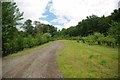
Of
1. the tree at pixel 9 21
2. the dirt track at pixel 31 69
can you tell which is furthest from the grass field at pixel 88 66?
the tree at pixel 9 21

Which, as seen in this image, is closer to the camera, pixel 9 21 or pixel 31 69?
pixel 31 69

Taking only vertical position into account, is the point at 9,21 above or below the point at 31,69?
above

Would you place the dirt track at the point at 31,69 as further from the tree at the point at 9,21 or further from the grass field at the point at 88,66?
the tree at the point at 9,21

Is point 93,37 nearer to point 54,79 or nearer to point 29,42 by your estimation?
point 29,42

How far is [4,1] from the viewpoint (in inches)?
1050

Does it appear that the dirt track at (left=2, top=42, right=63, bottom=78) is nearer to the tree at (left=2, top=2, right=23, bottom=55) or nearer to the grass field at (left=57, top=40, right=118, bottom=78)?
the grass field at (left=57, top=40, right=118, bottom=78)

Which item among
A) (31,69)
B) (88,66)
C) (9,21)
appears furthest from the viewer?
(9,21)

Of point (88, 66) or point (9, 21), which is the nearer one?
point (88, 66)

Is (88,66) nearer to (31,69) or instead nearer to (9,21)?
(31,69)

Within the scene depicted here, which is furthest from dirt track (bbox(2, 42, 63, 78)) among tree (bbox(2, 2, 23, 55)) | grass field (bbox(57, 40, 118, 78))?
tree (bbox(2, 2, 23, 55))

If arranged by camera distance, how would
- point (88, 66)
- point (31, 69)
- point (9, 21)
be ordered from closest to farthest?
point (31, 69) < point (88, 66) < point (9, 21)

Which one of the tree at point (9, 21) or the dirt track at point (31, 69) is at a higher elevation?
the tree at point (9, 21)

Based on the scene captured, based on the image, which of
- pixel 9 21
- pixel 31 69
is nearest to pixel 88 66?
pixel 31 69

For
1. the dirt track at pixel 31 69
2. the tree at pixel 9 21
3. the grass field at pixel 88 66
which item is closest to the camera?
the dirt track at pixel 31 69
